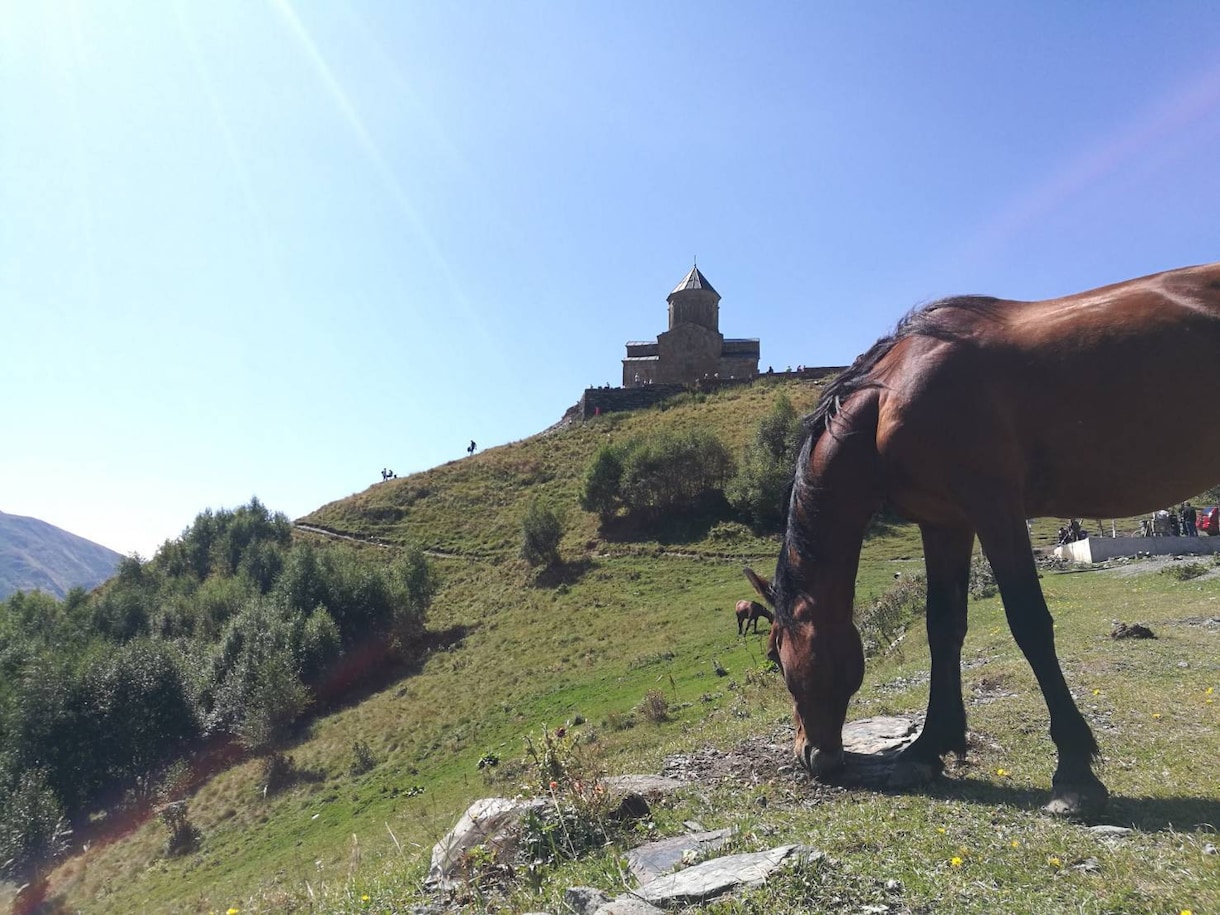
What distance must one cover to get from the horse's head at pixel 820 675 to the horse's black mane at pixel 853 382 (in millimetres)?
196

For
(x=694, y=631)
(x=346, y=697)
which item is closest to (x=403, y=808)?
(x=694, y=631)

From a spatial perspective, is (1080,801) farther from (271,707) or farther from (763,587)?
(271,707)

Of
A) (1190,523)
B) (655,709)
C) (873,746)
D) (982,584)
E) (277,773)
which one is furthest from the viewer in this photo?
(277,773)

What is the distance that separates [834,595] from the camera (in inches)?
211

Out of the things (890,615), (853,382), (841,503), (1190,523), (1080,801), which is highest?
(853,382)

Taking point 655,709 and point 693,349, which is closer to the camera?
point 655,709

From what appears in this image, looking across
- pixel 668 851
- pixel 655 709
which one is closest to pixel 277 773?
pixel 655 709

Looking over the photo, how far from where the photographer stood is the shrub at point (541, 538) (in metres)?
48.8

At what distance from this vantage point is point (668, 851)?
172 inches

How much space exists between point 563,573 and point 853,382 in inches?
1675

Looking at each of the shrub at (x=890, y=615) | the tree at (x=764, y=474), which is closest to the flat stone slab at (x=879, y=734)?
the shrub at (x=890, y=615)

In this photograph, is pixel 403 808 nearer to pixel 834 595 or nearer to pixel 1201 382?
pixel 834 595

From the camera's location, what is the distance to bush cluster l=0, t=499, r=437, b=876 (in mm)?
33719

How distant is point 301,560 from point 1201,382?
178 feet
